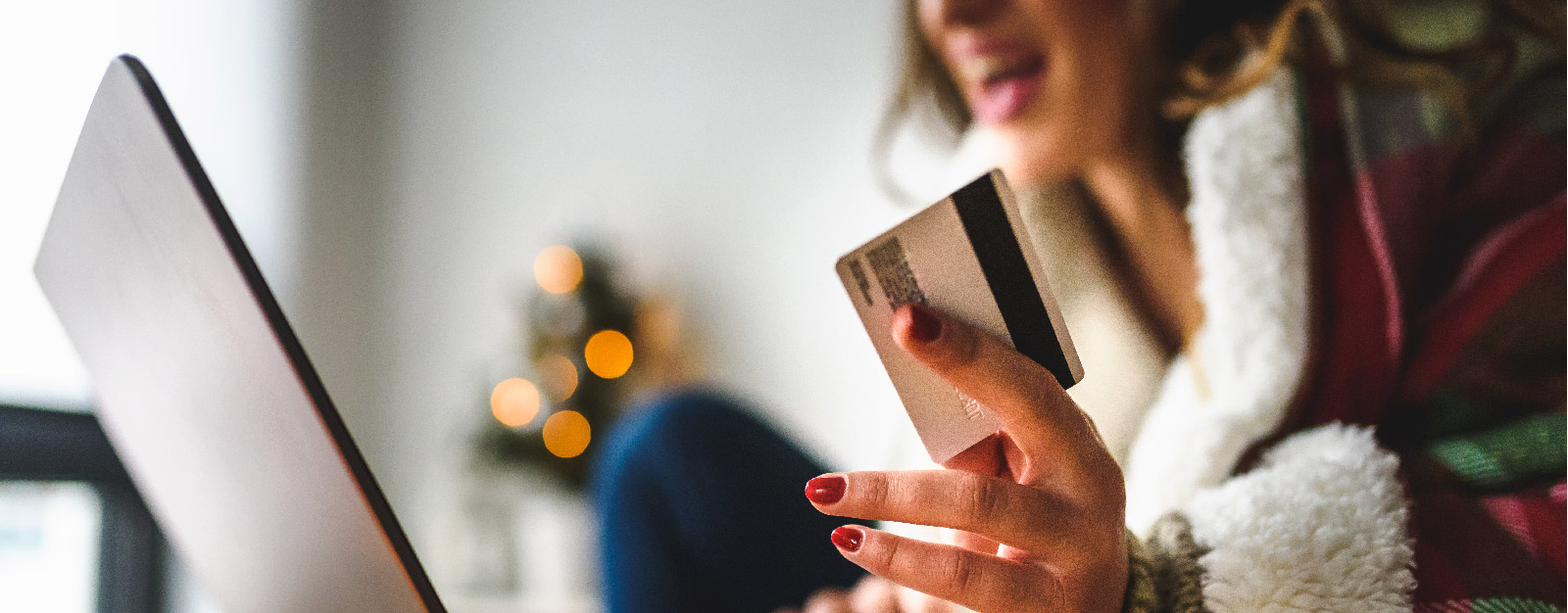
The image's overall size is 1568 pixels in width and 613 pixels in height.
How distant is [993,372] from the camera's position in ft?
1.00

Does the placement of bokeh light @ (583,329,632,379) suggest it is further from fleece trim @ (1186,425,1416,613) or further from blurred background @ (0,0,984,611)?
fleece trim @ (1186,425,1416,613)

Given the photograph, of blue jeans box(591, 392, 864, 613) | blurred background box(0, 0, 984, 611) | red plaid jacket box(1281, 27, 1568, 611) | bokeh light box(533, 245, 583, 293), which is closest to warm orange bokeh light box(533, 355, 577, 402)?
blurred background box(0, 0, 984, 611)

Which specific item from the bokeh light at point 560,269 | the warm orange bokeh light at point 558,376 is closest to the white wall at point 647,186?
the bokeh light at point 560,269

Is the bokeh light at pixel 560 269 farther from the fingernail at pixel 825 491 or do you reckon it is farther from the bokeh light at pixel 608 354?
the fingernail at pixel 825 491

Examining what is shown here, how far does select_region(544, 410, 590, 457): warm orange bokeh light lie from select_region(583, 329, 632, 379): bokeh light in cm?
12

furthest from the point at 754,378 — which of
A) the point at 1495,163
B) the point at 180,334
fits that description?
the point at 180,334

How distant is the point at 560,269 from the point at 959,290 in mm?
1863

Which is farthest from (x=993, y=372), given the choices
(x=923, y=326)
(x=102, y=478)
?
(x=102, y=478)

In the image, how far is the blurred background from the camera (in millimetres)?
1448

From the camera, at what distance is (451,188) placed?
2533 millimetres

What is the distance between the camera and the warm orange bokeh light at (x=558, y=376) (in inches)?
75.8

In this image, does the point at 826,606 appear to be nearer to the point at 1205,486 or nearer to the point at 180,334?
the point at 1205,486

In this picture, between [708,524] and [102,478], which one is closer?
[708,524]

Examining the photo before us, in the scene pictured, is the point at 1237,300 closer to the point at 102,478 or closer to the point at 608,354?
the point at 608,354
